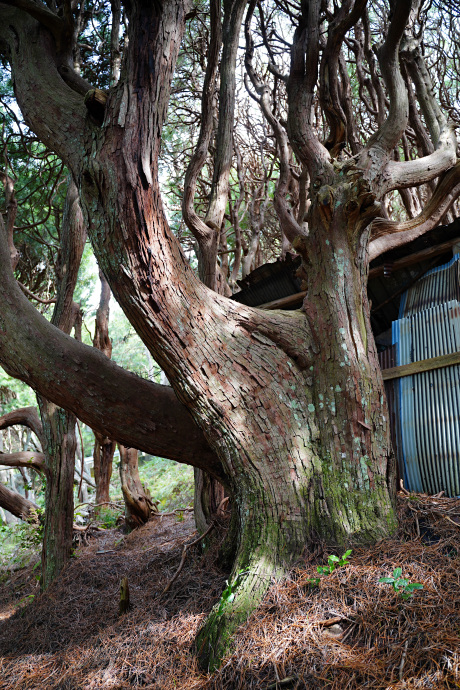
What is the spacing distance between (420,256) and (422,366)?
5.24 ft

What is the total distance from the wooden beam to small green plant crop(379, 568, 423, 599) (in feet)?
12.5

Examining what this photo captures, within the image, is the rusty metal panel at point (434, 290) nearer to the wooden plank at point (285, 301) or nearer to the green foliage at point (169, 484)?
the wooden plank at point (285, 301)

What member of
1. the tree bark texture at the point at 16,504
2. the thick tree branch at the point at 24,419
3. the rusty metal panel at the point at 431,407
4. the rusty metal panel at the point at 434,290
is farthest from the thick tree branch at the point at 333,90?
the tree bark texture at the point at 16,504

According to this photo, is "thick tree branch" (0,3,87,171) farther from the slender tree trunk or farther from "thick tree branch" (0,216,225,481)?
the slender tree trunk

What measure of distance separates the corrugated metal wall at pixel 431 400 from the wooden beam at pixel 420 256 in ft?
0.80

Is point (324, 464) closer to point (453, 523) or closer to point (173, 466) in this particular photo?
point (453, 523)

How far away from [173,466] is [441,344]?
1657 cm

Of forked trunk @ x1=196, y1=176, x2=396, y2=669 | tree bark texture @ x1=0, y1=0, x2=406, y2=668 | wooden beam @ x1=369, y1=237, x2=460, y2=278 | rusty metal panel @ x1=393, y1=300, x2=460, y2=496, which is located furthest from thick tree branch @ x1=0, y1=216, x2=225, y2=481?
wooden beam @ x1=369, y1=237, x2=460, y2=278

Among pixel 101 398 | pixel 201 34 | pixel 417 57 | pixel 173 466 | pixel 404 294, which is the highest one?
pixel 201 34

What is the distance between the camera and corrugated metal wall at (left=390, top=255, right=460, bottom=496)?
418cm

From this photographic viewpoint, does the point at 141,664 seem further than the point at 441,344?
No

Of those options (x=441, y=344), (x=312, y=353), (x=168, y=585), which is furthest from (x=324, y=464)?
(x=441, y=344)

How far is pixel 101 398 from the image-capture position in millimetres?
3443

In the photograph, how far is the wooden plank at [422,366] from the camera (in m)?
4.28
